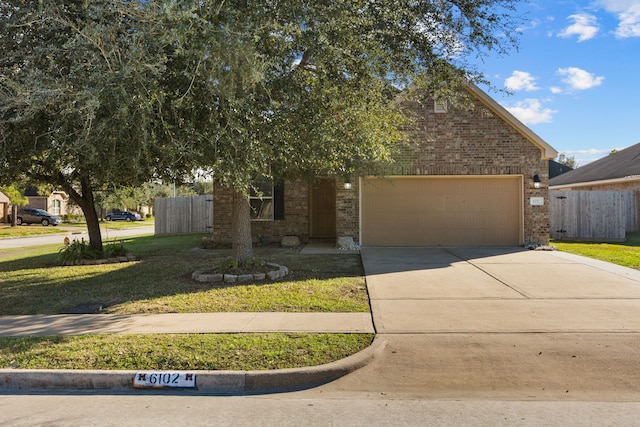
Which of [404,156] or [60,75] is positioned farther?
[404,156]

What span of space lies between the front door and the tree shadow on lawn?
3865 mm

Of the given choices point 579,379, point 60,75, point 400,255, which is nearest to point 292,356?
point 579,379

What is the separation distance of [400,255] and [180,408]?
9.10 m

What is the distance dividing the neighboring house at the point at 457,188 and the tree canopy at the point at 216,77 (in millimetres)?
4665

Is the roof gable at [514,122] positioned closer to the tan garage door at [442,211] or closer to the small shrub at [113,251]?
the tan garage door at [442,211]

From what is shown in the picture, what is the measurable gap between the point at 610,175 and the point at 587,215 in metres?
5.62

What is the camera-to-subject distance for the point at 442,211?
14180 millimetres

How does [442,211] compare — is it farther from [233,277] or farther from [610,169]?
[610,169]

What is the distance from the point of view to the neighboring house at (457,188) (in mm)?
13656

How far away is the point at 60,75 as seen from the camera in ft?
19.6

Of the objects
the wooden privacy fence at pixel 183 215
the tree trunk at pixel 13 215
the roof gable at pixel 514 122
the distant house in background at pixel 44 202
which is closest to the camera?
the roof gable at pixel 514 122

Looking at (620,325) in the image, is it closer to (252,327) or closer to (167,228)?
(252,327)

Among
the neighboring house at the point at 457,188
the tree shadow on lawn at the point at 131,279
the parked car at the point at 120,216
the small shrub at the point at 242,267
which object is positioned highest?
the neighboring house at the point at 457,188

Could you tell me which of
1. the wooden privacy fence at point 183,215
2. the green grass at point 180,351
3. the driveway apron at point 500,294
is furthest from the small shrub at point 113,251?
the wooden privacy fence at point 183,215
